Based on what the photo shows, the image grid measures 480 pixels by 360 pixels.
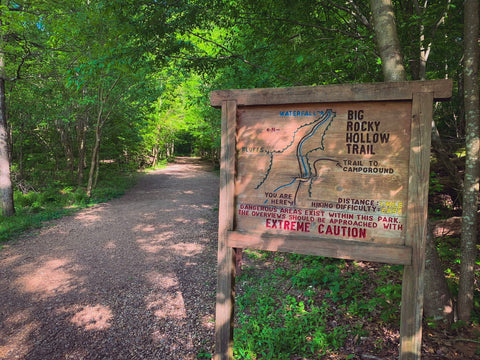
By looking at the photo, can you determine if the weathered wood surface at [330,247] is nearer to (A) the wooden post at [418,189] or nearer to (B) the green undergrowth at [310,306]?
(A) the wooden post at [418,189]

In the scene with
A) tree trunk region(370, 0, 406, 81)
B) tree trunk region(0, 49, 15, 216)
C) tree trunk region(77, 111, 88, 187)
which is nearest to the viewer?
tree trunk region(370, 0, 406, 81)

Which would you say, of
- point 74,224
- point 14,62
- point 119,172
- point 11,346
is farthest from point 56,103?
point 11,346

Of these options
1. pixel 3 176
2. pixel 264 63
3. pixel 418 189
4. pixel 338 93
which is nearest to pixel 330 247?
pixel 418 189

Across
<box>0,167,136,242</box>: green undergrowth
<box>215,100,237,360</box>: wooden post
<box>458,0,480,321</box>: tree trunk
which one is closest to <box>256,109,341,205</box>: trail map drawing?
<box>215,100,237,360</box>: wooden post

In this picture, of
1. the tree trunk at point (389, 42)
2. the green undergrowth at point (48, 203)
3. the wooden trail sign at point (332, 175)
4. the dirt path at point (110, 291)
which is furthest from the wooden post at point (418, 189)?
the green undergrowth at point (48, 203)

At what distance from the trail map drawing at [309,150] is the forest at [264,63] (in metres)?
1.38

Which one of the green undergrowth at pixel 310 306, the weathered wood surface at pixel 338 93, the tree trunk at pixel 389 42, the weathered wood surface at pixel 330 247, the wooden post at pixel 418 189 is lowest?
the green undergrowth at pixel 310 306

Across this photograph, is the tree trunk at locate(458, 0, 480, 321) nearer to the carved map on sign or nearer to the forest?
the forest

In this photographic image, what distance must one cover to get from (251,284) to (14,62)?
10943 mm

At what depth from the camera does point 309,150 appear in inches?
85.7

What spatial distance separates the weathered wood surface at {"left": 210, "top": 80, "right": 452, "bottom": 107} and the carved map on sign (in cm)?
7

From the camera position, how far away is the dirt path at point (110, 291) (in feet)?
11.2

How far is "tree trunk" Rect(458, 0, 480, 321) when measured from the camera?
299cm

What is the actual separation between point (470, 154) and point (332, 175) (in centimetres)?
195
